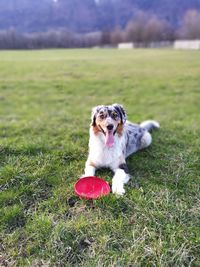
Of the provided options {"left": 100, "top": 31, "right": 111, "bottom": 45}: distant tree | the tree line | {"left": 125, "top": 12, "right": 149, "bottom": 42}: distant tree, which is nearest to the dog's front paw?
the tree line

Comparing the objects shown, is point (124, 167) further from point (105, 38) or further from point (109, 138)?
point (105, 38)

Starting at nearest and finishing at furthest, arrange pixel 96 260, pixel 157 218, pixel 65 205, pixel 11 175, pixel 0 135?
pixel 96 260 → pixel 157 218 → pixel 65 205 → pixel 11 175 → pixel 0 135

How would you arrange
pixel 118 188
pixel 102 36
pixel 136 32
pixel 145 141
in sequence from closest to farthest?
pixel 118 188 → pixel 145 141 → pixel 136 32 → pixel 102 36

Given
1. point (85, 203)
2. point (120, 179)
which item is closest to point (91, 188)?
point (85, 203)

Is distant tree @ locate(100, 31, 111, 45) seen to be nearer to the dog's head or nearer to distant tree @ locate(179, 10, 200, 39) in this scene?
distant tree @ locate(179, 10, 200, 39)

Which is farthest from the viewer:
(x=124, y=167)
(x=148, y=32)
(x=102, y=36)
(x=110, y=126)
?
(x=102, y=36)

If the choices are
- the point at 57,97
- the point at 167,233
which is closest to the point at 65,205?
the point at 167,233

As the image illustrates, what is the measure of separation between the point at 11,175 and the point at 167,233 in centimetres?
230

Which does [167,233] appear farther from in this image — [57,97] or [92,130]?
[57,97]

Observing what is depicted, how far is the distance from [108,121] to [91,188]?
0.96 m

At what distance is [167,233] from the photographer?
10.4 ft

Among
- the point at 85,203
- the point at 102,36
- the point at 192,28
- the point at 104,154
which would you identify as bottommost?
the point at 85,203

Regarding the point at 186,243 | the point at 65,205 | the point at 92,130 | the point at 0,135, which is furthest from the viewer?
the point at 0,135

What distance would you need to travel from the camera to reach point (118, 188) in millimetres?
3930
